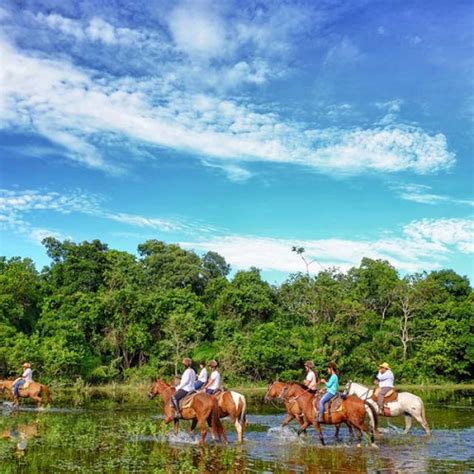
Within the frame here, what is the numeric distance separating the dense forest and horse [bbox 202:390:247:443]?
80.8 feet

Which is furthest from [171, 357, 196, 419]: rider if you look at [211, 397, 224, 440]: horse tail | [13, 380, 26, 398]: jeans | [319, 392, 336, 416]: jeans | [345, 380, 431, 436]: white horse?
[13, 380, 26, 398]: jeans

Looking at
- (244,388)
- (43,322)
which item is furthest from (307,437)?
(43,322)

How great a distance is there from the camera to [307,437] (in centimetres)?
1523

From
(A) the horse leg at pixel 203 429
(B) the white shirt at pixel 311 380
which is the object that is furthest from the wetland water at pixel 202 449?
(B) the white shirt at pixel 311 380

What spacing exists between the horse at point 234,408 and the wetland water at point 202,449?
477 millimetres

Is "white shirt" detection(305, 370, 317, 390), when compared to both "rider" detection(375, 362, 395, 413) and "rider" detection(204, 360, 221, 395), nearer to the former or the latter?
"rider" detection(375, 362, 395, 413)

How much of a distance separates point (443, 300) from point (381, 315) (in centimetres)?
579

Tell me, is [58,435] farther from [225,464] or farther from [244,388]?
[244,388]

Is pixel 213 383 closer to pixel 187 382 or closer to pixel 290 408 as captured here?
pixel 187 382

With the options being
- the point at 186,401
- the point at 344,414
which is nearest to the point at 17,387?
the point at 186,401

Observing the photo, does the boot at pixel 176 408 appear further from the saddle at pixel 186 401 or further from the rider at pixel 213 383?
the rider at pixel 213 383

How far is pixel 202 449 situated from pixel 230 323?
32.8 m

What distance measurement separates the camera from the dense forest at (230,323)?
4050cm

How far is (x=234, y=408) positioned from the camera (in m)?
14.8
